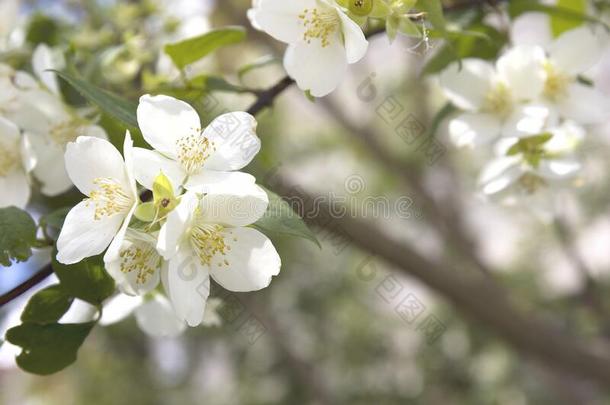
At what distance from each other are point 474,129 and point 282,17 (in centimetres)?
30

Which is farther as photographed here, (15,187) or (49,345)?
(15,187)

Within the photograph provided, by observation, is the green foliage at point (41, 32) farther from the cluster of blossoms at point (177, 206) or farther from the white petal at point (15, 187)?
the cluster of blossoms at point (177, 206)

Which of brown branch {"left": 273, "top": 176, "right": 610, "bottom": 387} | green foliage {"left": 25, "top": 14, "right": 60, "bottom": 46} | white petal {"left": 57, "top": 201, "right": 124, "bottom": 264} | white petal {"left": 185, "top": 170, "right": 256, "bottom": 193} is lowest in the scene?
brown branch {"left": 273, "top": 176, "right": 610, "bottom": 387}

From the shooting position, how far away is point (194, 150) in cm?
56

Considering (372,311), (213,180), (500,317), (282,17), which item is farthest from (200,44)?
(372,311)

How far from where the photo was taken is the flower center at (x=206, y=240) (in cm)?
54

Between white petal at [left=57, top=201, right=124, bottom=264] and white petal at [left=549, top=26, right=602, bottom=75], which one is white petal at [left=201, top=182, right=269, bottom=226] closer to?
white petal at [left=57, top=201, right=124, bottom=264]

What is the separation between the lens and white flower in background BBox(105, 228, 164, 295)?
50cm

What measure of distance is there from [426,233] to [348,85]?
94cm

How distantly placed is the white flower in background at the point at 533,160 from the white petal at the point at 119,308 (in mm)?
415

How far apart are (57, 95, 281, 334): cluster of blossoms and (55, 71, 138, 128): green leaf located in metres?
0.05

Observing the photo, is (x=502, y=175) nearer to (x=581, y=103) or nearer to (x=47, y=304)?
(x=581, y=103)

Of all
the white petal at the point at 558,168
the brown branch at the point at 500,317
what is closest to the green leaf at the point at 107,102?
the white petal at the point at 558,168

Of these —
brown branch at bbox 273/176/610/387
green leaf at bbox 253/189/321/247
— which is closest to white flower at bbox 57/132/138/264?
green leaf at bbox 253/189/321/247
